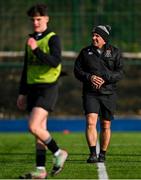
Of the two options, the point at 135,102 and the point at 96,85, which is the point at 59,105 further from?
the point at 96,85

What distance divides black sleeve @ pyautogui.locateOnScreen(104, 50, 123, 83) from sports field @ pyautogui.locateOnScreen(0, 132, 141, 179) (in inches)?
46.1

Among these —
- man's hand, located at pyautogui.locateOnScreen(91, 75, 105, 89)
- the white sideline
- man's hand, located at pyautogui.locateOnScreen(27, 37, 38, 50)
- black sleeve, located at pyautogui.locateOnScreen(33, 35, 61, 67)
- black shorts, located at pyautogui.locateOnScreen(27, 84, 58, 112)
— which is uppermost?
man's hand, located at pyautogui.locateOnScreen(27, 37, 38, 50)

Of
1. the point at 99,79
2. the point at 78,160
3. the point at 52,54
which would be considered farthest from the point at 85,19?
the point at 52,54

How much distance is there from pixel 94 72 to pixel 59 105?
11791 millimetres

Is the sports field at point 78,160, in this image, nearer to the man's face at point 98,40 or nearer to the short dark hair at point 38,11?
the man's face at point 98,40

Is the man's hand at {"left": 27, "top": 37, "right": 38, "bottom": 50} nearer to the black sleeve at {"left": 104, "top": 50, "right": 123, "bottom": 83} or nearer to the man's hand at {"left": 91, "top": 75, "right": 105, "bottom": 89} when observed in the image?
the man's hand at {"left": 91, "top": 75, "right": 105, "bottom": 89}

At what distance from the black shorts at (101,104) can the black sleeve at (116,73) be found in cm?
26

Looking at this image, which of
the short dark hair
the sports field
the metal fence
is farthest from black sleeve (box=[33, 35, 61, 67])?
the metal fence

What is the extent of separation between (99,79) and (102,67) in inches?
10.3

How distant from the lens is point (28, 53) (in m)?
9.05

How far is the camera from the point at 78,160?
11.4m

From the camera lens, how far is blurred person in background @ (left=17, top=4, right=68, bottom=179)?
8.72 metres

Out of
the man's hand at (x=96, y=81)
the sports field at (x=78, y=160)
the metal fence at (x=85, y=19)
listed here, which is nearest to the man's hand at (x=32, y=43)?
the sports field at (x=78, y=160)

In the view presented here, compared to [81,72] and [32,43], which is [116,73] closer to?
[81,72]
